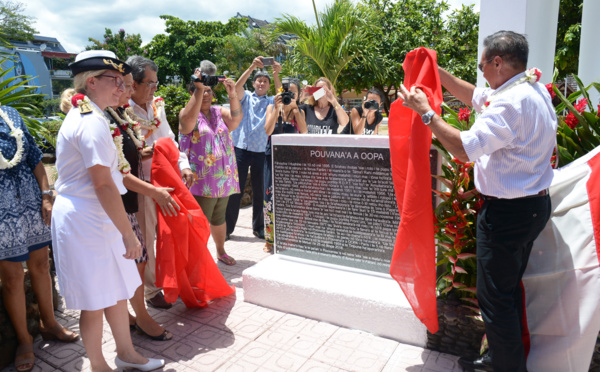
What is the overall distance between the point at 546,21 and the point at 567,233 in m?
2.68

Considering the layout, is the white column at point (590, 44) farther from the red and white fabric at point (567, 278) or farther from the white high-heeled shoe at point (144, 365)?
the white high-heeled shoe at point (144, 365)

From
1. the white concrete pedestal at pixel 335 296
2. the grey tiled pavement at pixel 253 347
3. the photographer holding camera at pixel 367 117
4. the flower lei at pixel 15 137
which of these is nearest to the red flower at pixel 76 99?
the flower lei at pixel 15 137

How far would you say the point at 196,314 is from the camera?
3438 millimetres

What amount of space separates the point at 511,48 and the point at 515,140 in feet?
1.53

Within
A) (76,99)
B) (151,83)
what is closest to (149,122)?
(151,83)

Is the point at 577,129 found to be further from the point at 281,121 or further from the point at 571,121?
the point at 281,121

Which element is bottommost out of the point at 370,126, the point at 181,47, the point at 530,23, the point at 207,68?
the point at 370,126

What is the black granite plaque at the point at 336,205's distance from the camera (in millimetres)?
3115

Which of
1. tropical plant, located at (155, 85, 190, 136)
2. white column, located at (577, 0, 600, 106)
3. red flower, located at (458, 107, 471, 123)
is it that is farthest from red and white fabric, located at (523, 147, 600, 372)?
tropical plant, located at (155, 85, 190, 136)

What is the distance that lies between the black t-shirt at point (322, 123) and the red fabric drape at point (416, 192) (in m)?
1.98

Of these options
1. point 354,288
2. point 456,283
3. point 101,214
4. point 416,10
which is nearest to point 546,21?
point 456,283

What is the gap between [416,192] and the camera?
246cm

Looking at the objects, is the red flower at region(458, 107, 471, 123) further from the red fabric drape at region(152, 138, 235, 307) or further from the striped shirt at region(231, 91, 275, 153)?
the striped shirt at region(231, 91, 275, 153)

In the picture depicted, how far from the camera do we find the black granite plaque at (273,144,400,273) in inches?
123
